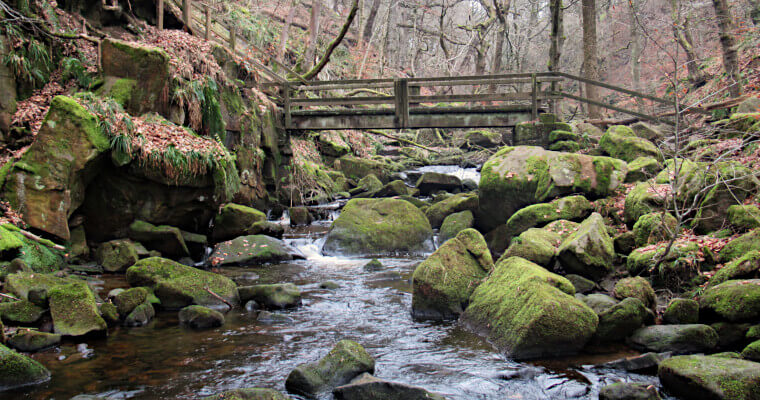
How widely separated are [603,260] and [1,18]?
10.4 metres

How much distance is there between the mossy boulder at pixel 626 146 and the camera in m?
10.4

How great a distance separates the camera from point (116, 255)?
7.61m

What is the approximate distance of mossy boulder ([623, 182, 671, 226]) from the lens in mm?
7078

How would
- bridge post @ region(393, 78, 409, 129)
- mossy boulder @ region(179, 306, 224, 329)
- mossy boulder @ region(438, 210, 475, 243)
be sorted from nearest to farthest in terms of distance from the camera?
mossy boulder @ region(179, 306, 224, 329)
mossy boulder @ region(438, 210, 475, 243)
bridge post @ region(393, 78, 409, 129)

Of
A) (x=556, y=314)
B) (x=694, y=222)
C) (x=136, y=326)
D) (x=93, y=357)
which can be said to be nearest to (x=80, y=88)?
(x=136, y=326)

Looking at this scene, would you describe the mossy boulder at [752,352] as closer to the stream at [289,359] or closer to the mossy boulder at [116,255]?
the stream at [289,359]

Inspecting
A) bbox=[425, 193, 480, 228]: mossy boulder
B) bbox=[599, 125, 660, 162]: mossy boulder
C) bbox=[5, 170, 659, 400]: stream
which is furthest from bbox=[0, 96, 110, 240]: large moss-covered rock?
bbox=[599, 125, 660, 162]: mossy boulder

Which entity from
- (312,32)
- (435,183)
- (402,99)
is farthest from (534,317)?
(312,32)

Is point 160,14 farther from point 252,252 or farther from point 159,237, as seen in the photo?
point 252,252

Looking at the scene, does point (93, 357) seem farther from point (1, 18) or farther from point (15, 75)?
point (1, 18)

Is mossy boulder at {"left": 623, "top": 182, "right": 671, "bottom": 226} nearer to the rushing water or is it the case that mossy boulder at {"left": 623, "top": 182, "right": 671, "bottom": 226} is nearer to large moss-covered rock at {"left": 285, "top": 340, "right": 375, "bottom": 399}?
the rushing water

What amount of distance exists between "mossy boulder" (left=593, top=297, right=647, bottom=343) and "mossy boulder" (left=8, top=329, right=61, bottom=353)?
5485 millimetres

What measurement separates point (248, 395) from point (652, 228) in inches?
233

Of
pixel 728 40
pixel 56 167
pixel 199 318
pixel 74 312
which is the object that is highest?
pixel 728 40
